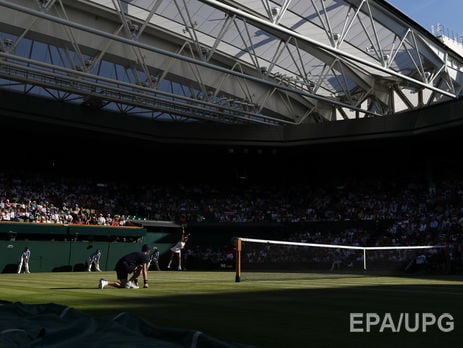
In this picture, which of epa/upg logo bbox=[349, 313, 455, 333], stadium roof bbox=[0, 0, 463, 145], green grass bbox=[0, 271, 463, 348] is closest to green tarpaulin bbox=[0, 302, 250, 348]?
green grass bbox=[0, 271, 463, 348]

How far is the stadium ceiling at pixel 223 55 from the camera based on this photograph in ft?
91.1

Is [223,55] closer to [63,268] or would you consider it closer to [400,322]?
[63,268]

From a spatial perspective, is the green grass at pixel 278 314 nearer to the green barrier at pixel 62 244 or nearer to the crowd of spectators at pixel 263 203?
the crowd of spectators at pixel 263 203

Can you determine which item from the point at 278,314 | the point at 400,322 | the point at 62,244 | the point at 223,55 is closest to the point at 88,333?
the point at 278,314

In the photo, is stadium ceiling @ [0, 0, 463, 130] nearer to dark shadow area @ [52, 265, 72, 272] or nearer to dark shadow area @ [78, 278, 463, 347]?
dark shadow area @ [52, 265, 72, 272]

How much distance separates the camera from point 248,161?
170 ft

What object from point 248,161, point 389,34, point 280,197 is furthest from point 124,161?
point 389,34

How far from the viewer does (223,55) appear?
1390 inches

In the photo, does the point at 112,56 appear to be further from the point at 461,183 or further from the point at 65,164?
the point at 461,183

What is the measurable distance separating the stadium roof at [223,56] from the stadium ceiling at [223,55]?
84mm

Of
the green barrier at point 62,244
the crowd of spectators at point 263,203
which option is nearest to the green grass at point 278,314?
the crowd of spectators at point 263,203

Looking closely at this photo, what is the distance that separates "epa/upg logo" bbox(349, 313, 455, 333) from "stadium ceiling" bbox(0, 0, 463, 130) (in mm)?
16263

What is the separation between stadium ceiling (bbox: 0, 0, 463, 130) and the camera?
91.1ft

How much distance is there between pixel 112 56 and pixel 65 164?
17991mm
